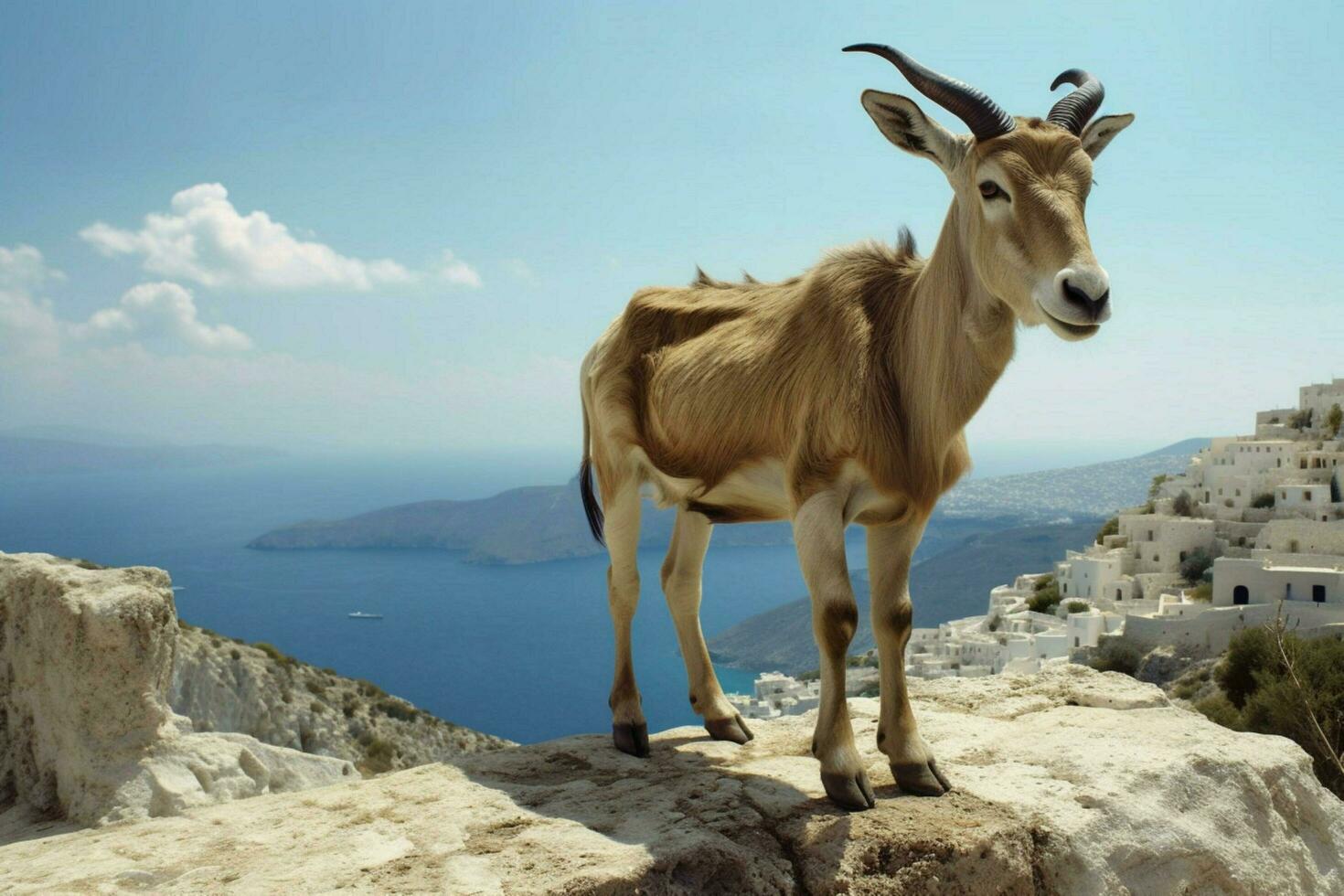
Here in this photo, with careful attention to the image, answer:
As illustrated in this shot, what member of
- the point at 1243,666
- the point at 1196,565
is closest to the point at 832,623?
the point at 1243,666

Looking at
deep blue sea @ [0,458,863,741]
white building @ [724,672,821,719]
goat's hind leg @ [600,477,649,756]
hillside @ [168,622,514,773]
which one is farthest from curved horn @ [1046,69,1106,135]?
deep blue sea @ [0,458,863,741]

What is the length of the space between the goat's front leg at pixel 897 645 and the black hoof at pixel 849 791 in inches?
15.0

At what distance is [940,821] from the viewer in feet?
16.9

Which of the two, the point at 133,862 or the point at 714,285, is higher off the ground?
the point at 714,285

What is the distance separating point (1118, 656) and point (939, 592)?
78.0 metres

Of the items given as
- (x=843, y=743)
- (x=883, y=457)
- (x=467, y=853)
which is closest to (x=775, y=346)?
(x=883, y=457)

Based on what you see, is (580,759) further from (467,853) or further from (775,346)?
(775,346)

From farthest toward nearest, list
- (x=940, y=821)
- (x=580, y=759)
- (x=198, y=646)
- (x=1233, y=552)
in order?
1. (x=1233, y=552)
2. (x=198, y=646)
3. (x=580, y=759)
4. (x=940, y=821)

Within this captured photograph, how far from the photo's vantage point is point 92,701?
7719mm

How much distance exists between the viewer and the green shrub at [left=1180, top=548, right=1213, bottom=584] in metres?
79.2

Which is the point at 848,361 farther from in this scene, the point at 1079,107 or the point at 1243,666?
the point at 1243,666

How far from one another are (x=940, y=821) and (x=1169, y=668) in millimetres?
61993

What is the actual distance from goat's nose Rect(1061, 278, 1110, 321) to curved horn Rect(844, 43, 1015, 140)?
0.98m

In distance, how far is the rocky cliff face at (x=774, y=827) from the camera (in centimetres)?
459
